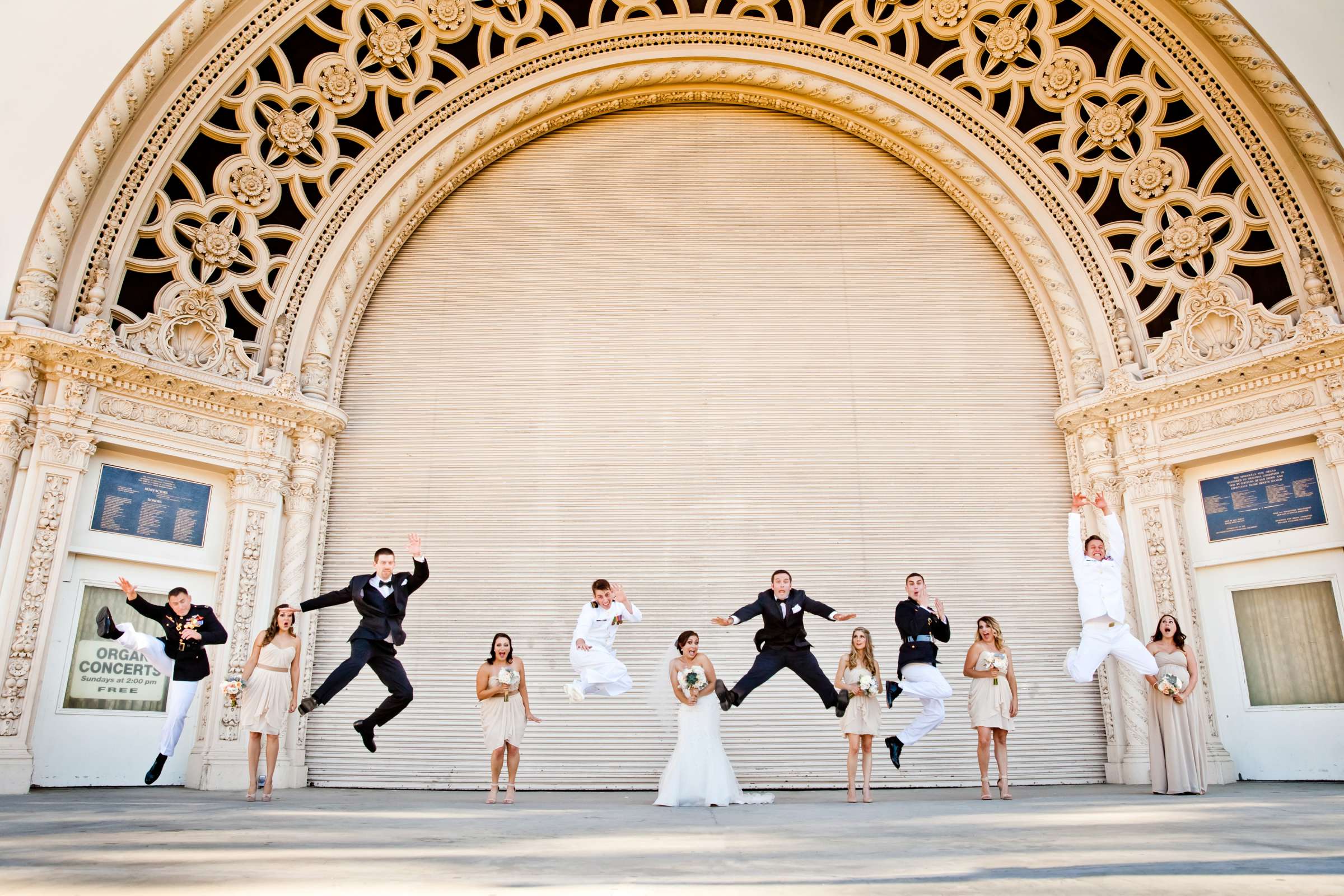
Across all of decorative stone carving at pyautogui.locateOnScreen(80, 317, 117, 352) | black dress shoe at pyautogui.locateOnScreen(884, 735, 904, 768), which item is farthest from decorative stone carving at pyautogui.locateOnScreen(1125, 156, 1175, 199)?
decorative stone carving at pyautogui.locateOnScreen(80, 317, 117, 352)

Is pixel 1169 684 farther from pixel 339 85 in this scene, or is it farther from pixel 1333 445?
pixel 339 85

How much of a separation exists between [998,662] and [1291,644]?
418 centimetres

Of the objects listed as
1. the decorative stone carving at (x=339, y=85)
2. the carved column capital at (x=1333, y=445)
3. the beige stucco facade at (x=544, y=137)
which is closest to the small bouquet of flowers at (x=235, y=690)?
the beige stucco facade at (x=544, y=137)

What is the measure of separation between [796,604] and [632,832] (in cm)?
355

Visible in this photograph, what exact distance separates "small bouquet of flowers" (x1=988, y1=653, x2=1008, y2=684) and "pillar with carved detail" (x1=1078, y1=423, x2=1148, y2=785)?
245cm

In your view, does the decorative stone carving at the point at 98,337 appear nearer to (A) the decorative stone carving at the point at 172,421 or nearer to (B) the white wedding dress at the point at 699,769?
(A) the decorative stone carving at the point at 172,421

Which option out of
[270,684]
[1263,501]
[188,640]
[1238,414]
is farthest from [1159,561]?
[188,640]

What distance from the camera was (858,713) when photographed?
26.7 ft

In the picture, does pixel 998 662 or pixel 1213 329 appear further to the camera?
pixel 1213 329

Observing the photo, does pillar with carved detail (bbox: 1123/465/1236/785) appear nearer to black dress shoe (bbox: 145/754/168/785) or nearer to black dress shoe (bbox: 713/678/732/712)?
black dress shoe (bbox: 713/678/732/712)

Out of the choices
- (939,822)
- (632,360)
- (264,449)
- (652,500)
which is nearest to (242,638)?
(264,449)

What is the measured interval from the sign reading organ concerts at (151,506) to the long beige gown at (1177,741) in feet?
32.6

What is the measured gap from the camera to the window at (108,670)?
945cm

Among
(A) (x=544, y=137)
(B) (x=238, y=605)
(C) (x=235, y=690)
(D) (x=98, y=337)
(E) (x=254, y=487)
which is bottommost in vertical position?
(C) (x=235, y=690)
